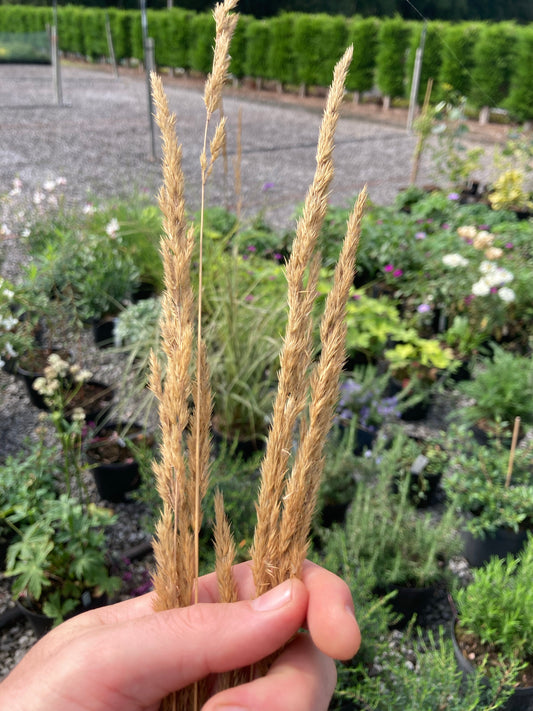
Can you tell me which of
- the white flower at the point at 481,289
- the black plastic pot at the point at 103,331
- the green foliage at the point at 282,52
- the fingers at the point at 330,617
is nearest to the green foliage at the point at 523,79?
the green foliage at the point at 282,52

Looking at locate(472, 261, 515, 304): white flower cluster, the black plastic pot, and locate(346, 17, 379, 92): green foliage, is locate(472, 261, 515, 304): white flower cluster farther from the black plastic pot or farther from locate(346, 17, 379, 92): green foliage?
locate(346, 17, 379, 92): green foliage

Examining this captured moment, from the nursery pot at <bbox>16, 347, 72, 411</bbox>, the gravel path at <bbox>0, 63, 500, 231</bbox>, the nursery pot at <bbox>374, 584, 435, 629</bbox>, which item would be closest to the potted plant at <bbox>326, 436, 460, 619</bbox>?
the nursery pot at <bbox>374, 584, 435, 629</bbox>

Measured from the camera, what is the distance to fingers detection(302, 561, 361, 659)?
633 millimetres

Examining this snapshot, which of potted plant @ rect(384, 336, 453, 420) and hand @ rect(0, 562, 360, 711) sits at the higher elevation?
hand @ rect(0, 562, 360, 711)

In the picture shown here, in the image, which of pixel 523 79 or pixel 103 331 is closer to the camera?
pixel 103 331

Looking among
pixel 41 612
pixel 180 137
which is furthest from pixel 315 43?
pixel 41 612

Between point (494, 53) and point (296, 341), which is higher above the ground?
point (494, 53)

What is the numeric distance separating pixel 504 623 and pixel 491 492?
2.04 feet

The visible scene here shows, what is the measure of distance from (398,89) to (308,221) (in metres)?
11.8

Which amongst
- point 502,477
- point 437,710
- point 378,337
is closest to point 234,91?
point 378,337

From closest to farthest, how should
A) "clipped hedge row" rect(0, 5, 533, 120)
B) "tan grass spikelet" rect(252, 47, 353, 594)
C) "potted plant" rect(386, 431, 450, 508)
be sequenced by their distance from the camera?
"tan grass spikelet" rect(252, 47, 353, 594), "potted plant" rect(386, 431, 450, 508), "clipped hedge row" rect(0, 5, 533, 120)

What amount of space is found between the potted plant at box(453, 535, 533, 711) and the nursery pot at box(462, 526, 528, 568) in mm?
391

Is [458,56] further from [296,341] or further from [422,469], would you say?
[296,341]

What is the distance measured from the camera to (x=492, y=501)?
208 centimetres
